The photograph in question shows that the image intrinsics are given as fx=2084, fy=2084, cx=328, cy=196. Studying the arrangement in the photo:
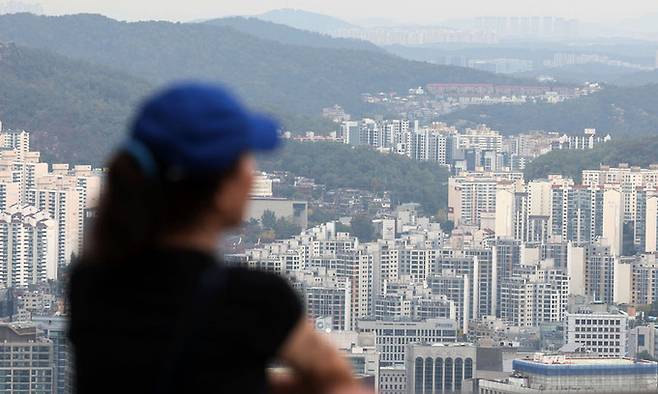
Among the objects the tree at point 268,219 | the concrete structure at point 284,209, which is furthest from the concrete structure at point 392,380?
the concrete structure at point 284,209

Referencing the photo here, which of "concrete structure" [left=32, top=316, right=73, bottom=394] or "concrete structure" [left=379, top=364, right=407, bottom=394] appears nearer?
"concrete structure" [left=32, top=316, right=73, bottom=394]

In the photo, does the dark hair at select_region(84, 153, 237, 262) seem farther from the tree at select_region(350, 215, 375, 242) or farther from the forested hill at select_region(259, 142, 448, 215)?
the forested hill at select_region(259, 142, 448, 215)

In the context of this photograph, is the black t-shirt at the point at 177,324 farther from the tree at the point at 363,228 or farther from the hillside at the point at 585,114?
the hillside at the point at 585,114

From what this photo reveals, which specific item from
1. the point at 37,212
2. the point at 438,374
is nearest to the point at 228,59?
the point at 37,212

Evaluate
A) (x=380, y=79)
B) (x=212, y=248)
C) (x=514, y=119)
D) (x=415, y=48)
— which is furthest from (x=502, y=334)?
(x=415, y=48)

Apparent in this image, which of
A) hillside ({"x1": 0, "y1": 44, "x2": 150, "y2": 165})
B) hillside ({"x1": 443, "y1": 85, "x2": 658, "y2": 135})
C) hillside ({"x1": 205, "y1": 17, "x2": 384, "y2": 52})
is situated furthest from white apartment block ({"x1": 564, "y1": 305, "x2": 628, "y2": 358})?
hillside ({"x1": 205, "y1": 17, "x2": 384, "y2": 52})

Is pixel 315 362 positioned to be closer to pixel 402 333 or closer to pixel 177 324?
pixel 177 324
